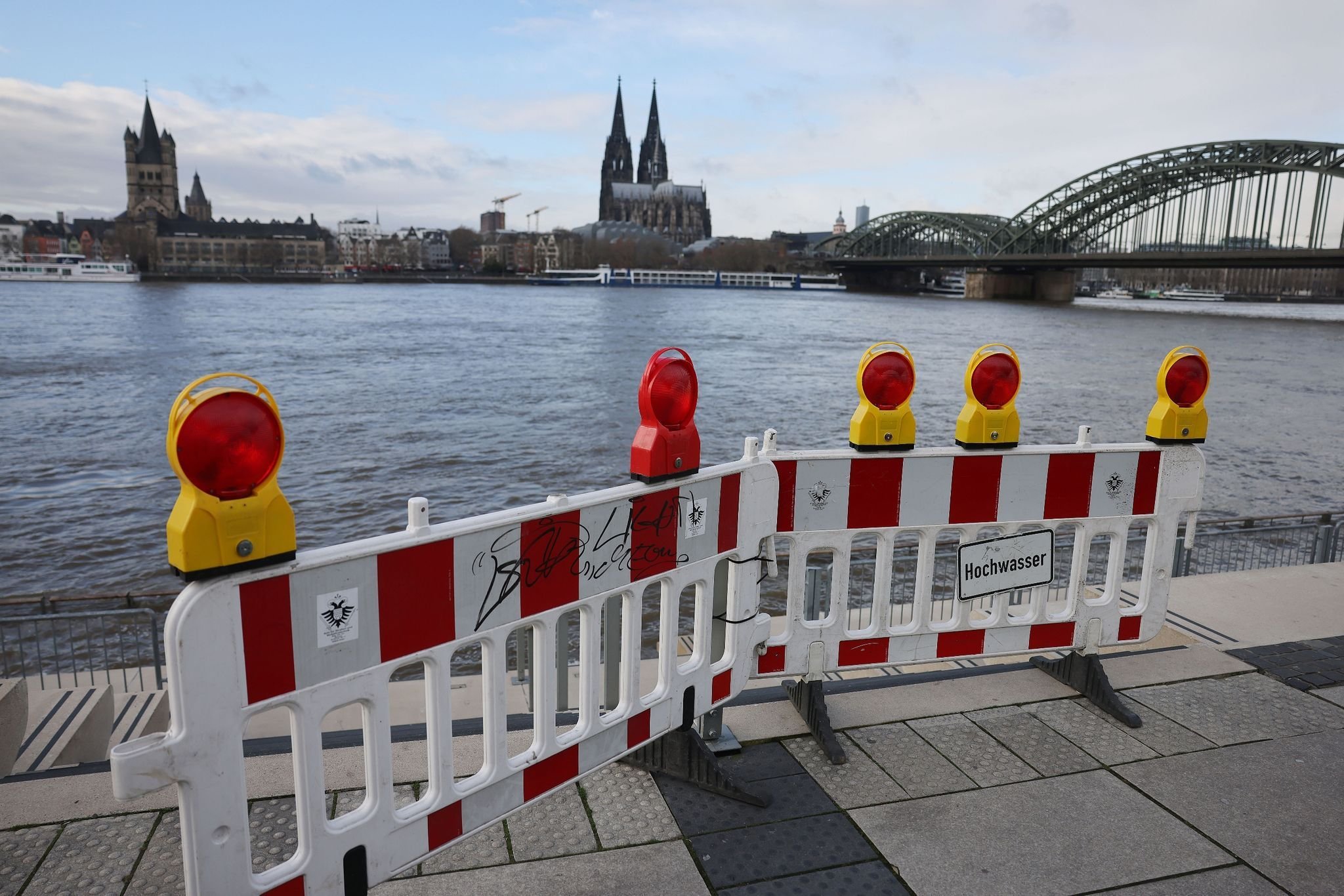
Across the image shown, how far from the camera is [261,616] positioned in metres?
2.18

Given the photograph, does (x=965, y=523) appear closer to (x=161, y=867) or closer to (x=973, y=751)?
(x=973, y=751)

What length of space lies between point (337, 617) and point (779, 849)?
1.76 metres

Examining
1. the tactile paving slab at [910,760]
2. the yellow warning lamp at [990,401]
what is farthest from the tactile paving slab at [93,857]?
the yellow warning lamp at [990,401]

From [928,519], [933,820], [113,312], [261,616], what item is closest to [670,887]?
[933,820]

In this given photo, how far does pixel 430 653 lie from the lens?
258cm

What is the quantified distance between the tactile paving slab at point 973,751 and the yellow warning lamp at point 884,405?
127cm

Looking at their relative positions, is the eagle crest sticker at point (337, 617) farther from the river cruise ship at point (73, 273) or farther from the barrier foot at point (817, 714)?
the river cruise ship at point (73, 273)

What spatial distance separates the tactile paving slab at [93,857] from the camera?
277 cm

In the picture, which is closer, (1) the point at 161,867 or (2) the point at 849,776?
(1) the point at 161,867

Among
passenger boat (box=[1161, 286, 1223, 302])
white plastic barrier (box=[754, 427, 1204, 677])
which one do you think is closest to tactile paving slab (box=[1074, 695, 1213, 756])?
white plastic barrier (box=[754, 427, 1204, 677])

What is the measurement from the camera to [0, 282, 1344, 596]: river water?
15.7m

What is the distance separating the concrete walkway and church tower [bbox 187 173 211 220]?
21230cm

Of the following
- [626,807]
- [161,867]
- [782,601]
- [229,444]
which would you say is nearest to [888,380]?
[626,807]

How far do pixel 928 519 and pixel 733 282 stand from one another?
158 metres
